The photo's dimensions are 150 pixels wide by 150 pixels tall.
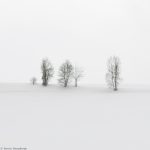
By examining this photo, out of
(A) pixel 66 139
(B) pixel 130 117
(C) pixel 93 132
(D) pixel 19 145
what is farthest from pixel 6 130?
(B) pixel 130 117

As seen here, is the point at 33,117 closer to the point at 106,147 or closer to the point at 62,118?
the point at 62,118

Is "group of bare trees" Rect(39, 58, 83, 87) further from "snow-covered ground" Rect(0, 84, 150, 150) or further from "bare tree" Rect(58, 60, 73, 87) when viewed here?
"snow-covered ground" Rect(0, 84, 150, 150)

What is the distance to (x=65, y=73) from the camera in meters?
58.3

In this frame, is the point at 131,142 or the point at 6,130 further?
the point at 6,130

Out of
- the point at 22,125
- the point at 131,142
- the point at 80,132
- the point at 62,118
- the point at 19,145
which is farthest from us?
the point at 62,118

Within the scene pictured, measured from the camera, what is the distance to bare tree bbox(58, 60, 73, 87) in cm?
5698

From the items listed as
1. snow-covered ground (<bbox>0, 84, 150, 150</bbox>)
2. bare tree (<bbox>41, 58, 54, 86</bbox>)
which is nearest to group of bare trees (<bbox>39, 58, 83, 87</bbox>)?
bare tree (<bbox>41, 58, 54, 86</bbox>)

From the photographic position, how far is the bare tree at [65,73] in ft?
187

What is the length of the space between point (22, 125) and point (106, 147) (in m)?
6.51

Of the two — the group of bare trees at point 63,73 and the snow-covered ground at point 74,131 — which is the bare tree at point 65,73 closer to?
the group of bare trees at point 63,73

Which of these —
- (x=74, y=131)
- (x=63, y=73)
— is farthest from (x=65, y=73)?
(x=74, y=131)

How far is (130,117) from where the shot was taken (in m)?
18.2

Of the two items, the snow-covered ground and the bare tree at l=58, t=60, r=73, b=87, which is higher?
the bare tree at l=58, t=60, r=73, b=87

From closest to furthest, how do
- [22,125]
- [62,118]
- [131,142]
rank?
1. [131,142]
2. [22,125]
3. [62,118]
